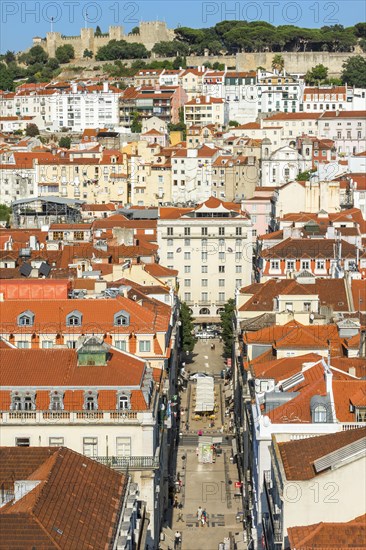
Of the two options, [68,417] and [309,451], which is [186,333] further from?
[309,451]

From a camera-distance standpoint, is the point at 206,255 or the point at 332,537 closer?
the point at 332,537

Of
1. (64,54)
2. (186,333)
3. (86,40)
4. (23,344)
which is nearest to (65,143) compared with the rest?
(64,54)

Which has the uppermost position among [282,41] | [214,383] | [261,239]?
[282,41]

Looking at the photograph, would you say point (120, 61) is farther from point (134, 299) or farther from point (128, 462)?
point (128, 462)

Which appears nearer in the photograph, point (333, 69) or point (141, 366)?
point (141, 366)

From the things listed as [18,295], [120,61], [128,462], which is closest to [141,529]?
[128,462]

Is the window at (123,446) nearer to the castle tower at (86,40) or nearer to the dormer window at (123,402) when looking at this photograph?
the dormer window at (123,402)

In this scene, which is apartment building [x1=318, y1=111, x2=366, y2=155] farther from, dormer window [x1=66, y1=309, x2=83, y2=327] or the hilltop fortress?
dormer window [x1=66, y1=309, x2=83, y2=327]
